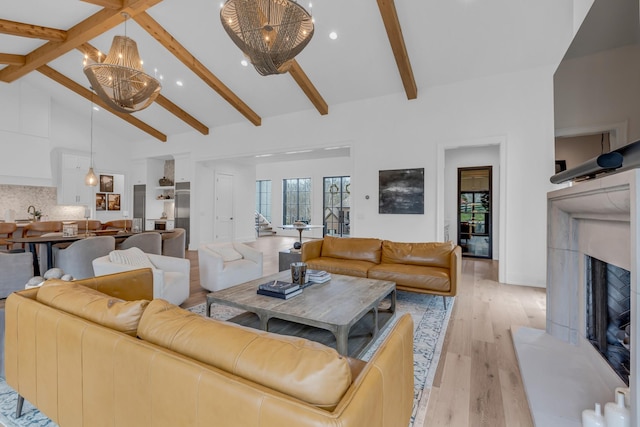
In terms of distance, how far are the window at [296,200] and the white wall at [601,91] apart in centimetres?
971

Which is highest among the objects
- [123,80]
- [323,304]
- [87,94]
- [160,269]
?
[87,94]

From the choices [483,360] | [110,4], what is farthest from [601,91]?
[110,4]

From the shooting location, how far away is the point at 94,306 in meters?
1.39

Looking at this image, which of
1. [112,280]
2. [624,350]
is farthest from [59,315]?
[624,350]

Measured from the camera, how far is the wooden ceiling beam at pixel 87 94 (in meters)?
6.70

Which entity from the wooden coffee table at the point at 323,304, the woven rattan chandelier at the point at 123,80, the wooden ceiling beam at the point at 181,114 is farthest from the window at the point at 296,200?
the wooden coffee table at the point at 323,304

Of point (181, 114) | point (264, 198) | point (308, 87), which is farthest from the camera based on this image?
point (264, 198)

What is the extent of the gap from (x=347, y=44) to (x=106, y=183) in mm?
8479

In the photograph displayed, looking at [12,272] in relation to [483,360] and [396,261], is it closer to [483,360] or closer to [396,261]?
[396,261]

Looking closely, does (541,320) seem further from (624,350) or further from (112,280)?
(112,280)

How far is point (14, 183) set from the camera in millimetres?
7090

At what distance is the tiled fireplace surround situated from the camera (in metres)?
1.43

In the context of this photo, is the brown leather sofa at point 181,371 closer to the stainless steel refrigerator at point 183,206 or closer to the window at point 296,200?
the stainless steel refrigerator at point 183,206

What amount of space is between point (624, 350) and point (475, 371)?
3.00 ft
